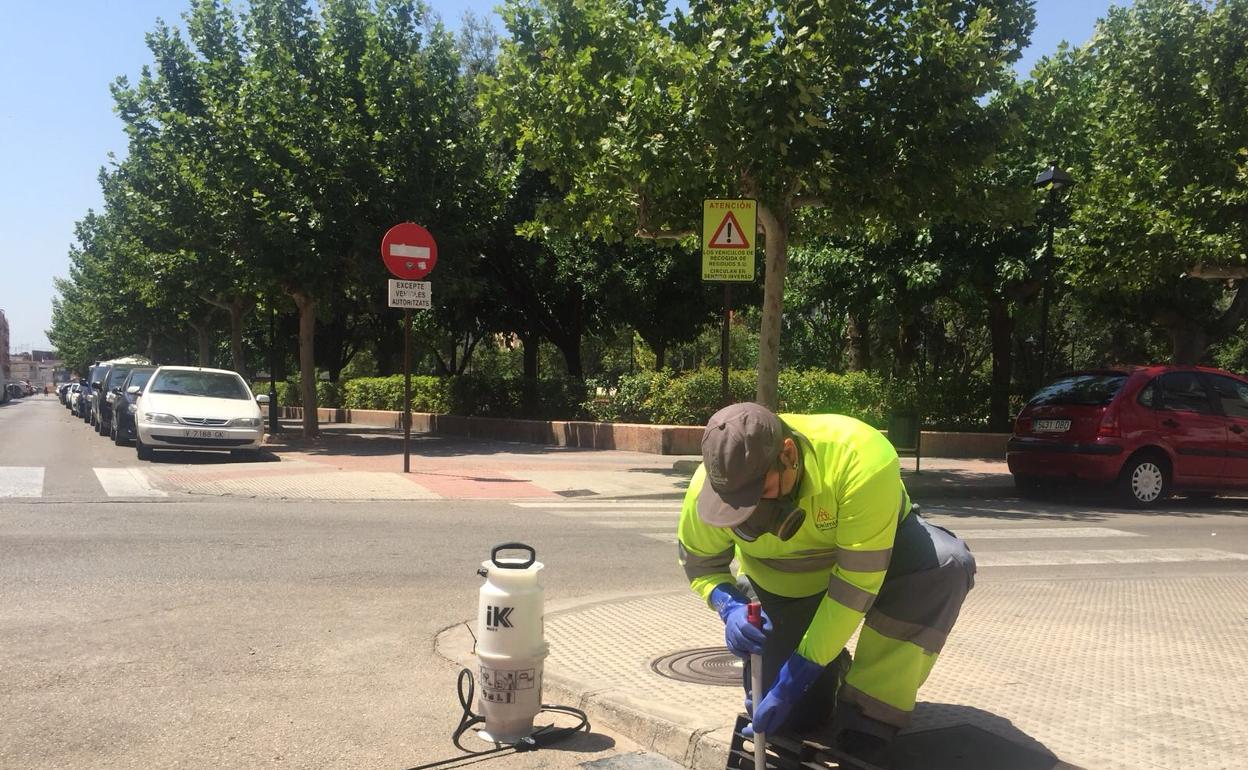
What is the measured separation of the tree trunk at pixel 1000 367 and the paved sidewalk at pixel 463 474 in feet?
7.32

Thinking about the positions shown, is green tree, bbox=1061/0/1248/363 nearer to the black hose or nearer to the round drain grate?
the round drain grate

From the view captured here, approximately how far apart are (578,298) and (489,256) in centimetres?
235

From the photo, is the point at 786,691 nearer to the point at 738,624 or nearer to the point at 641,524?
the point at 738,624

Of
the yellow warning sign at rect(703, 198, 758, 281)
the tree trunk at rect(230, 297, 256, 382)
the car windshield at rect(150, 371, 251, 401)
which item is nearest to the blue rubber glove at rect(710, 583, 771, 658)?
the yellow warning sign at rect(703, 198, 758, 281)

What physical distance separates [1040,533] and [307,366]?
16.5 metres

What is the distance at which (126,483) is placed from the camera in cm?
1212

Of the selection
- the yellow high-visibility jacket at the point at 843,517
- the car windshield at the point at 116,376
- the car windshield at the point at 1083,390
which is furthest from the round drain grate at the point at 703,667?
the car windshield at the point at 116,376

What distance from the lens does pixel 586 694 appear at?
4.54m

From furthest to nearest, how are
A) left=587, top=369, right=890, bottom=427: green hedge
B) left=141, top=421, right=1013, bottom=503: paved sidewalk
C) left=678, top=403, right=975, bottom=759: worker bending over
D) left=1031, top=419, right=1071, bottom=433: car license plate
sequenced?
left=587, top=369, right=890, bottom=427: green hedge
left=1031, top=419, right=1071, bottom=433: car license plate
left=141, top=421, right=1013, bottom=503: paved sidewalk
left=678, top=403, right=975, bottom=759: worker bending over

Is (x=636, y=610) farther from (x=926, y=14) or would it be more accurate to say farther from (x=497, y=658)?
(x=926, y=14)

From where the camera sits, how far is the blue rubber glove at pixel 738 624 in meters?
3.13

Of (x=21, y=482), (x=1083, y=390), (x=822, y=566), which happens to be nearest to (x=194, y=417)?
(x=21, y=482)

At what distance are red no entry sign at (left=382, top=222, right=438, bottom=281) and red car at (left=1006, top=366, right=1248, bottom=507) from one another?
8.68 m

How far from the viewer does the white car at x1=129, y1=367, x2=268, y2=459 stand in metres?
15.0
